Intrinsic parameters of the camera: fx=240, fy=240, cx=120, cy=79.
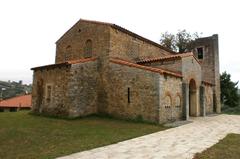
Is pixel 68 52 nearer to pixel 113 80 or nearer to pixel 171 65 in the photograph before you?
pixel 113 80

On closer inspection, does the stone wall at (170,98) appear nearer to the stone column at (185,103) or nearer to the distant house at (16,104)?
the stone column at (185,103)

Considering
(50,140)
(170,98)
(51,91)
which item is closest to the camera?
(50,140)

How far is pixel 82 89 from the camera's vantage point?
17328mm

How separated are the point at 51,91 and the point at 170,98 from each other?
872 cm

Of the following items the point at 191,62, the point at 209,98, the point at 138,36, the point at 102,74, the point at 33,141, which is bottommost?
the point at 33,141

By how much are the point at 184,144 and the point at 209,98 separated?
1843 centimetres

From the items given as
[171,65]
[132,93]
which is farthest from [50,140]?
[171,65]

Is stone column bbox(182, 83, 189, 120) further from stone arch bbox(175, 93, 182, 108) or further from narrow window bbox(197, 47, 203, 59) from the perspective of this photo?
narrow window bbox(197, 47, 203, 59)

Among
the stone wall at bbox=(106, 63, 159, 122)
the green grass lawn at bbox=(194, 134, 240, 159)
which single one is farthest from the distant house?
the green grass lawn at bbox=(194, 134, 240, 159)

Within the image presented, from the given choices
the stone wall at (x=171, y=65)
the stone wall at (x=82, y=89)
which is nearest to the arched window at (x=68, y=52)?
the stone wall at (x=82, y=89)

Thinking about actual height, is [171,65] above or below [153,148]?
above

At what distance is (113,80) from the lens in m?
17.7

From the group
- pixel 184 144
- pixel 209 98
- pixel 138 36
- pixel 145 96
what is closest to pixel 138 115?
pixel 145 96

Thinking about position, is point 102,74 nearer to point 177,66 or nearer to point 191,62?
point 177,66
